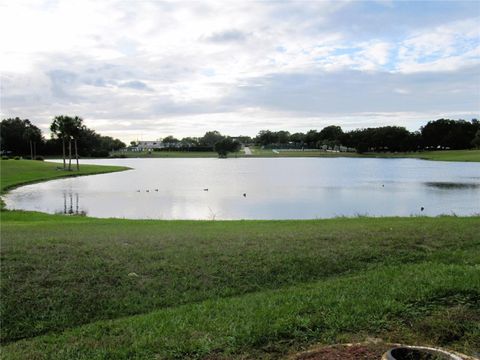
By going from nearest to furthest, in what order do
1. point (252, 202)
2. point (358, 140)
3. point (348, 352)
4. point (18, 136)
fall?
point (348, 352)
point (252, 202)
point (18, 136)
point (358, 140)

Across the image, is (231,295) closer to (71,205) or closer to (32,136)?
(71,205)

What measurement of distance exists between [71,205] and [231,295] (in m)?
29.4

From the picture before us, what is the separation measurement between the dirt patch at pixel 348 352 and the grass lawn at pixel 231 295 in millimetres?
334


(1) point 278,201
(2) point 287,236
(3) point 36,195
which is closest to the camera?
(2) point 287,236

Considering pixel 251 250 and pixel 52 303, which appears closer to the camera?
pixel 52 303

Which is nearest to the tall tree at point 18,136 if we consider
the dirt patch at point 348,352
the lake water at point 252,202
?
the lake water at point 252,202

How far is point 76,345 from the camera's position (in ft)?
18.4

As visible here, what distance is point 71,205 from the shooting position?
113 feet

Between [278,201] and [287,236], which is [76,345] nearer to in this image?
[287,236]

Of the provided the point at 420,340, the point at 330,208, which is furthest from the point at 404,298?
the point at 330,208

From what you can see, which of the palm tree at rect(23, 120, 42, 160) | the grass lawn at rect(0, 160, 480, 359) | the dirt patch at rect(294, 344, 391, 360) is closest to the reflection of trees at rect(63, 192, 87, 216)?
the grass lawn at rect(0, 160, 480, 359)

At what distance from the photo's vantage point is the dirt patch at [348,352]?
175 inches

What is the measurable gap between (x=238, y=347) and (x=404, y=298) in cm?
261

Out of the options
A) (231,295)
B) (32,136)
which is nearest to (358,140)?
(32,136)
